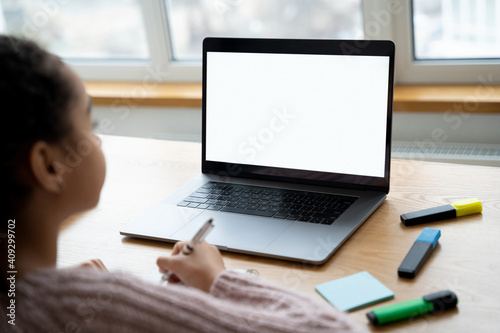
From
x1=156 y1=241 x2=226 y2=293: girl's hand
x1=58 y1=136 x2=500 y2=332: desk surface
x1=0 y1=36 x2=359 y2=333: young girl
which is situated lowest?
x1=58 y1=136 x2=500 y2=332: desk surface

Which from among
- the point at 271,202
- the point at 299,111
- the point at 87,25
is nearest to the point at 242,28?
the point at 87,25

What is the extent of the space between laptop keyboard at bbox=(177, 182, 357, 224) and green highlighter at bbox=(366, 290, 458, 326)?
28 cm

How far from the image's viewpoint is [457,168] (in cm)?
131

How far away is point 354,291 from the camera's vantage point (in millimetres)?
858

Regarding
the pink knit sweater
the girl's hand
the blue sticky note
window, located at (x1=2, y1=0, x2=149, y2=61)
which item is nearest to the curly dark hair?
the pink knit sweater

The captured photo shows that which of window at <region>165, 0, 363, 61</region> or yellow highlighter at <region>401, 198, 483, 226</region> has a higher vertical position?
window at <region>165, 0, 363, 61</region>

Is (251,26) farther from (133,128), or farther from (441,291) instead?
(441,291)

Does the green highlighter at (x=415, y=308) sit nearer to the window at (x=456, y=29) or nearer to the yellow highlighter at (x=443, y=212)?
the yellow highlighter at (x=443, y=212)

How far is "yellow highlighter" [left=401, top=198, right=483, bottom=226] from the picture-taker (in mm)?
1063

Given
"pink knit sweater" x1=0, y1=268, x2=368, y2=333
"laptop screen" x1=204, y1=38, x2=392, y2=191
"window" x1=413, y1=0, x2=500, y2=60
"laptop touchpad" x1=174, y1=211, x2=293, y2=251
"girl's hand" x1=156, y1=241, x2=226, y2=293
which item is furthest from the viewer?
"window" x1=413, y1=0, x2=500, y2=60

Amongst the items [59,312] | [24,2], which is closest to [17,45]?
[59,312]

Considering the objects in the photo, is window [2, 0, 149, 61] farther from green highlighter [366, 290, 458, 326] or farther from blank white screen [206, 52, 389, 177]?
green highlighter [366, 290, 458, 326]

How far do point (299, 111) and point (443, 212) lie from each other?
0.34 m

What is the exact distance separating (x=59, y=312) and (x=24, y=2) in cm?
243
